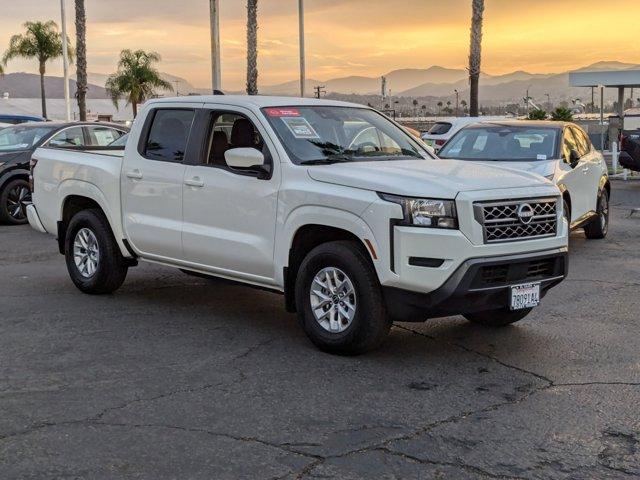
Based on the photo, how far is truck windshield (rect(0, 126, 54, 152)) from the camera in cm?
1498

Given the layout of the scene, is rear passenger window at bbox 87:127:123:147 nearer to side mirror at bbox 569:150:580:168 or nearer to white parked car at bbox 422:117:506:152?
white parked car at bbox 422:117:506:152

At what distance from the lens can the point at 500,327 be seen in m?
7.39

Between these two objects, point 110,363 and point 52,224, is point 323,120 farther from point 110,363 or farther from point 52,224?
point 52,224

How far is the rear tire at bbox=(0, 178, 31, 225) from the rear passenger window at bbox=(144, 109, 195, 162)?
7349 mm

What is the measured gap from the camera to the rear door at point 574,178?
11227 millimetres

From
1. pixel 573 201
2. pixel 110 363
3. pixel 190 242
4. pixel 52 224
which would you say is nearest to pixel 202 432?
pixel 110 363

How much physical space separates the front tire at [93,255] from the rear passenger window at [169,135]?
1032 millimetres

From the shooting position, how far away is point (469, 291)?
596 centimetres

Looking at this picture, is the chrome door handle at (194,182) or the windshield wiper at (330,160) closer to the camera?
the windshield wiper at (330,160)

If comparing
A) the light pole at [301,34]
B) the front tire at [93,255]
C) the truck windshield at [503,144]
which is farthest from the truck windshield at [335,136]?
the light pole at [301,34]

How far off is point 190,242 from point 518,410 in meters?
3.33

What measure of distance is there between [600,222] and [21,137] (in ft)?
31.8

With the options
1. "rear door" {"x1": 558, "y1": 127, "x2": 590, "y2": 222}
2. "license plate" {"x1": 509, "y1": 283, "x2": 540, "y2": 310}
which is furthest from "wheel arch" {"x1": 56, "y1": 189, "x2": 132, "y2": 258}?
"rear door" {"x1": 558, "y1": 127, "x2": 590, "y2": 222}

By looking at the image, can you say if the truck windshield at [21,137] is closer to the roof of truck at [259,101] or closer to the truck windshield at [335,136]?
the roof of truck at [259,101]
